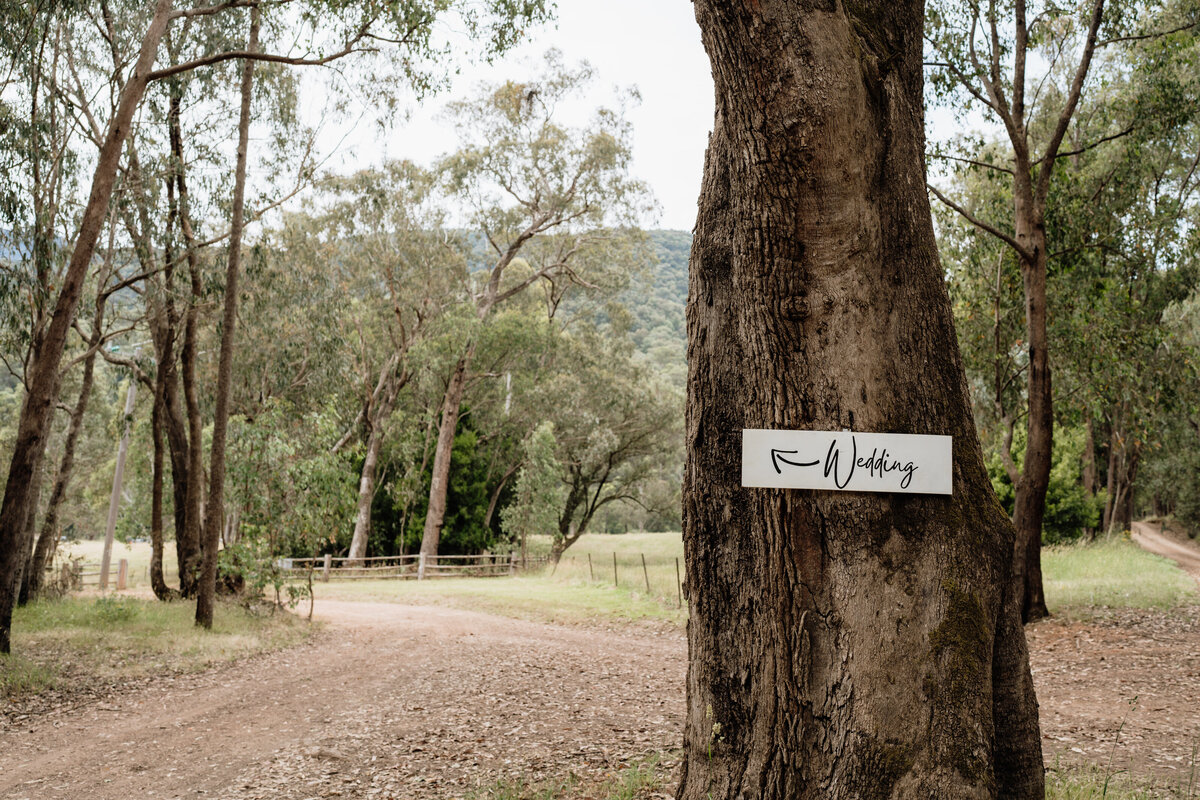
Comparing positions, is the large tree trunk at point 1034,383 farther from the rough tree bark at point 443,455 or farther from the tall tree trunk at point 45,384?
the rough tree bark at point 443,455

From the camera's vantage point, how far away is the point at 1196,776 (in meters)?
4.47

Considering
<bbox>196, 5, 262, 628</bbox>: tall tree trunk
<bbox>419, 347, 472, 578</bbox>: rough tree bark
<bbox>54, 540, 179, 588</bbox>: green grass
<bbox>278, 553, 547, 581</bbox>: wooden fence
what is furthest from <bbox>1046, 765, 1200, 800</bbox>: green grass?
<bbox>419, 347, 472, 578</bbox>: rough tree bark

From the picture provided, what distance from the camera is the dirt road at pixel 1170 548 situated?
21.5 m

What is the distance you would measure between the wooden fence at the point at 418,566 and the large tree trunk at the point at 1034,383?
17.7 m

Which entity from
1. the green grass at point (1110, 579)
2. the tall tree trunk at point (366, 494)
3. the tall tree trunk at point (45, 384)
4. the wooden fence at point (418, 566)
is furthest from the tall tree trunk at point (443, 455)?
the tall tree trunk at point (45, 384)

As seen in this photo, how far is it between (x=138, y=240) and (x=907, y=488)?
43.8 feet

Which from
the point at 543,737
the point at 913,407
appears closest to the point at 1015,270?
the point at 543,737

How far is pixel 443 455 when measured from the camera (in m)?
26.6

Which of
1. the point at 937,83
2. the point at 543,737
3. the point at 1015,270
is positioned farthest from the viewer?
the point at 1015,270

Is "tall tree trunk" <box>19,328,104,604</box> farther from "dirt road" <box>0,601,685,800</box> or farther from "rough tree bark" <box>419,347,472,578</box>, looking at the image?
"rough tree bark" <box>419,347,472,578</box>

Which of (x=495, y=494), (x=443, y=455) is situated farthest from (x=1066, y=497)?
(x=495, y=494)

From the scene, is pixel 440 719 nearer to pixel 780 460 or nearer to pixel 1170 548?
pixel 780 460

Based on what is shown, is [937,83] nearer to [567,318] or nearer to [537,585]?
[537,585]

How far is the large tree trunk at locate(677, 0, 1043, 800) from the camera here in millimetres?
2582
